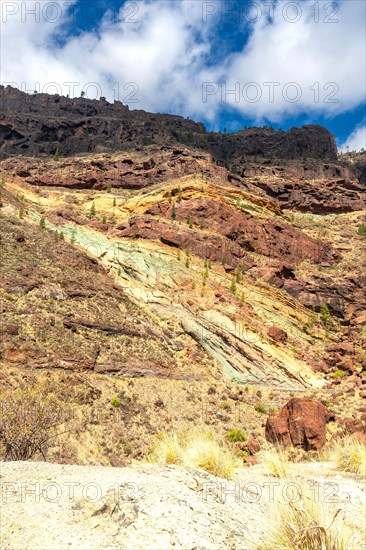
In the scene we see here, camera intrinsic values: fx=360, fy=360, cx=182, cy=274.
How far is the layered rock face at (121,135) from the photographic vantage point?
9306cm

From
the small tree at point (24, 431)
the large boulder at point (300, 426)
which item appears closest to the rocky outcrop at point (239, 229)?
the large boulder at point (300, 426)

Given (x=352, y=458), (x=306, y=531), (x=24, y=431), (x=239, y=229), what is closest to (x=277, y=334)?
(x=239, y=229)

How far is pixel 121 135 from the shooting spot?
9431 cm

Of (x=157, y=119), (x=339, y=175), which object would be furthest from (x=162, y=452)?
(x=157, y=119)

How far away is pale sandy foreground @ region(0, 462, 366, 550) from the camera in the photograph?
10.8ft

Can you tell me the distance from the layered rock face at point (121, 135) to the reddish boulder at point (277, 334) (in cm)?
6832

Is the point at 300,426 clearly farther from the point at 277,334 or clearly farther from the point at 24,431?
the point at 277,334

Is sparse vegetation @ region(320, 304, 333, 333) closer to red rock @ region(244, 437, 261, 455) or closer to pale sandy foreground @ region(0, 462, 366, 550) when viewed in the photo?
red rock @ region(244, 437, 261, 455)

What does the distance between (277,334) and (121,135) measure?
80759 millimetres

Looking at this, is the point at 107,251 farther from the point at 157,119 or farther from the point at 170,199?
the point at 157,119

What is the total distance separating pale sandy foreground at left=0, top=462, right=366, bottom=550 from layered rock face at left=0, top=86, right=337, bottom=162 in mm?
89853

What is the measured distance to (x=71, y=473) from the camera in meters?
5.29

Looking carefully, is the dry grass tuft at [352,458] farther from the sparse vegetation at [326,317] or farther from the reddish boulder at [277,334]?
the sparse vegetation at [326,317]

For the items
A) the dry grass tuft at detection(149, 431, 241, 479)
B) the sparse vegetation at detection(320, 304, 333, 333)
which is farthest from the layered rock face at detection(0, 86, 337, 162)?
the dry grass tuft at detection(149, 431, 241, 479)
